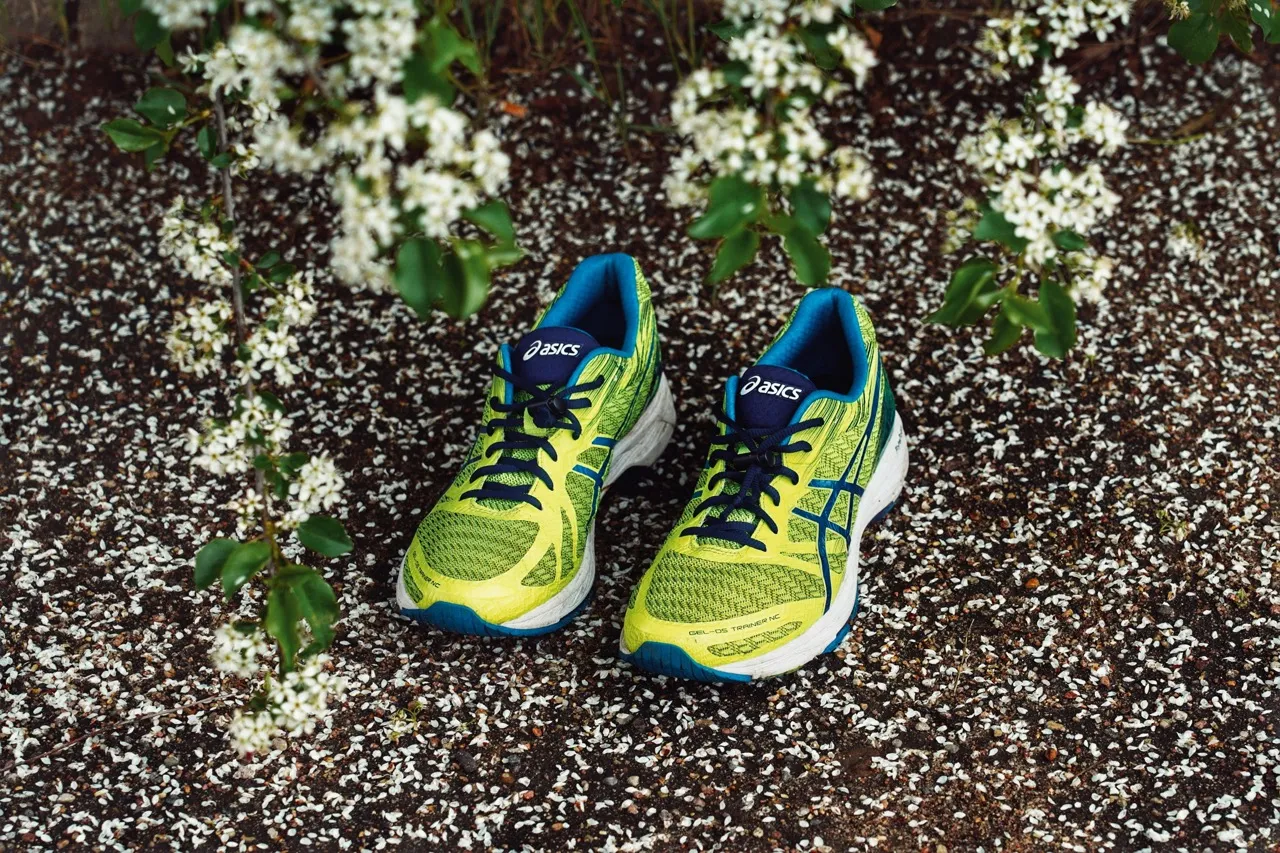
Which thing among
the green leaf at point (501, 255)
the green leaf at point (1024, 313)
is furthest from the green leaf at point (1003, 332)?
the green leaf at point (501, 255)

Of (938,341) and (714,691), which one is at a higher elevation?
(938,341)

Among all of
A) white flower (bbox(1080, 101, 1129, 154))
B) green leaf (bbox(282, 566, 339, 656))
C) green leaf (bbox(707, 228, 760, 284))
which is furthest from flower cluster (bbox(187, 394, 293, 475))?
white flower (bbox(1080, 101, 1129, 154))

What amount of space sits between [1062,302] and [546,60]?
173cm

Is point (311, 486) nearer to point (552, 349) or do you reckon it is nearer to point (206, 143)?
point (206, 143)

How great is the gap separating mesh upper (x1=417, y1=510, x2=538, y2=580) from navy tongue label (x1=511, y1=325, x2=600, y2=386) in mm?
222

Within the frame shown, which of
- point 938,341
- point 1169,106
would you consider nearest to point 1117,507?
point 938,341

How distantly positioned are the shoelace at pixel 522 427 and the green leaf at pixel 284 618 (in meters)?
0.49

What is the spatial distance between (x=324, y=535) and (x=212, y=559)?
0.11 meters

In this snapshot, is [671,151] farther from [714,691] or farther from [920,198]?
[714,691]

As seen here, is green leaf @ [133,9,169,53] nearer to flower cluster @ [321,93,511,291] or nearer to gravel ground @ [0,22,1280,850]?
flower cluster @ [321,93,511,291]

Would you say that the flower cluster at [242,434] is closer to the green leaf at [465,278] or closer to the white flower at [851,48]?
the green leaf at [465,278]

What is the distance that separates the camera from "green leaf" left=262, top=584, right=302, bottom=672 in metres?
1.16

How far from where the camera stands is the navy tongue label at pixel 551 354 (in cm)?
171

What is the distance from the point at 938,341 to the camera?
6.80ft
